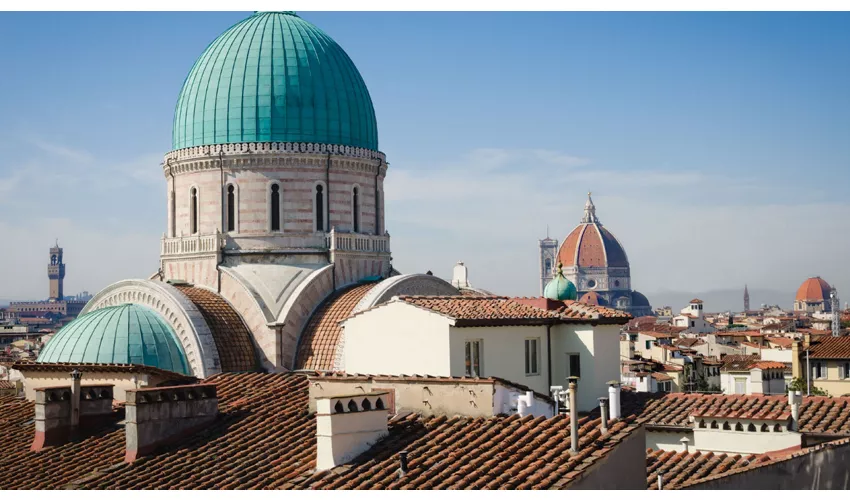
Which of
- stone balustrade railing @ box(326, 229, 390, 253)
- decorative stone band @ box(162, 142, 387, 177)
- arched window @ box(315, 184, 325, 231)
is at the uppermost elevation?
decorative stone band @ box(162, 142, 387, 177)

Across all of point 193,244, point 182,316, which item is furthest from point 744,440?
point 193,244

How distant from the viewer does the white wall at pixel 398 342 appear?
21016mm

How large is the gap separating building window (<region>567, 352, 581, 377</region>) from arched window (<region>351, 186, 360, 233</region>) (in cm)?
1158

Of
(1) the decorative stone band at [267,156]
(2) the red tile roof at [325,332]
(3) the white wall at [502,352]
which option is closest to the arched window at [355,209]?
(1) the decorative stone band at [267,156]

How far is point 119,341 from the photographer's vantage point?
27734 millimetres

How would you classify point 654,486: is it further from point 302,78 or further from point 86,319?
point 302,78

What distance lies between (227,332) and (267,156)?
178 inches

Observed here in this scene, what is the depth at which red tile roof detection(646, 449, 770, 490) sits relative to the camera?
15130 millimetres

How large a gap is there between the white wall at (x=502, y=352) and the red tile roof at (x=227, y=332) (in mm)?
9772

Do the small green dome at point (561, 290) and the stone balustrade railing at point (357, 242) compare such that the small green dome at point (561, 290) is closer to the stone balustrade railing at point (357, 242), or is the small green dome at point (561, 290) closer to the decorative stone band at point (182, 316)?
the stone balustrade railing at point (357, 242)

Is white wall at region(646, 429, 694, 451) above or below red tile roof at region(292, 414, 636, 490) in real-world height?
below

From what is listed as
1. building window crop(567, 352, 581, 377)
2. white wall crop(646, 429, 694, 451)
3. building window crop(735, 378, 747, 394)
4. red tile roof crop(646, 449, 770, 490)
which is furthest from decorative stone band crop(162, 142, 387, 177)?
red tile roof crop(646, 449, 770, 490)

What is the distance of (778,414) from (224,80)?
61.8 feet

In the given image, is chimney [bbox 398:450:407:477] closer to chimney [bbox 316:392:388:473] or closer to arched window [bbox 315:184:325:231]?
chimney [bbox 316:392:388:473]
